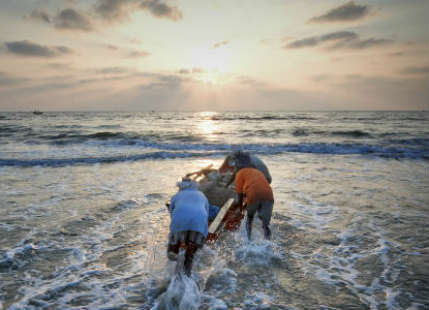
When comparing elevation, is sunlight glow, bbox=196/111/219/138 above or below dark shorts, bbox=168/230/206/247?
above

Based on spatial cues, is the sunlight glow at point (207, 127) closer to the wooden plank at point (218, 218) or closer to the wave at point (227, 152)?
the wave at point (227, 152)

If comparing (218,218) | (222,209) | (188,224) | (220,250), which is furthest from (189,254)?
(222,209)

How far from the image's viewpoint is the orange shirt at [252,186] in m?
5.90

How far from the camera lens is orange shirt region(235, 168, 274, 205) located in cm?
590

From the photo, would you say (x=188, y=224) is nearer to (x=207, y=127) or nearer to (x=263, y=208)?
(x=263, y=208)

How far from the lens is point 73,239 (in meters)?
6.66

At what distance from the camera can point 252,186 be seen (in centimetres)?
602

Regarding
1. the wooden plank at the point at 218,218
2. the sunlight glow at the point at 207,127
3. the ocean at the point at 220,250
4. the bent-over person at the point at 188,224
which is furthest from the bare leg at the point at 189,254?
the sunlight glow at the point at 207,127

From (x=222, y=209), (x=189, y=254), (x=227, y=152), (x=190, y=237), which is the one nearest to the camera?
(x=190, y=237)

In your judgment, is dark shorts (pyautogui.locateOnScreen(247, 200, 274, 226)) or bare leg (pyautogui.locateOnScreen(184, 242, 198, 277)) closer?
bare leg (pyautogui.locateOnScreen(184, 242, 198, 277))

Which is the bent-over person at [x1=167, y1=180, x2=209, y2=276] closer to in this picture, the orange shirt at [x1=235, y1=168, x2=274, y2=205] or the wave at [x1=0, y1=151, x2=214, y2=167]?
the orange shirt at [x1=235, y1=168, x2=274, y2=205]

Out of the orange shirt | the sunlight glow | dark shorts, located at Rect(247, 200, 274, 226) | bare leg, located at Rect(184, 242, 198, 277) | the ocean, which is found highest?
the sunlight glow

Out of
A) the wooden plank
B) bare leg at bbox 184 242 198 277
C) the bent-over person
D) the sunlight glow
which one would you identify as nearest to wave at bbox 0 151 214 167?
the wooden plank

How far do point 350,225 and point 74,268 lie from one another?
6918 millimetres
